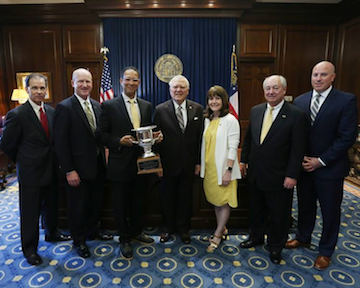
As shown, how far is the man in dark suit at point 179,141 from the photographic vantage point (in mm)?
2146

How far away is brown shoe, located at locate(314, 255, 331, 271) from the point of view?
1990mm

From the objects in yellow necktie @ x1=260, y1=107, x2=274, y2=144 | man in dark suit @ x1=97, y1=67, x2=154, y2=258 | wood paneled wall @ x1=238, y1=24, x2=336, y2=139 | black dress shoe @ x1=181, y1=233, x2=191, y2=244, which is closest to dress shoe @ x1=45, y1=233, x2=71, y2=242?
man in dark suit @ x1=97, y1=67, x2=154, y2=258

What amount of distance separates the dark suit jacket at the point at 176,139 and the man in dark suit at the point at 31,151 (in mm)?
946

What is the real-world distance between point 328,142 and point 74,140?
2.07m

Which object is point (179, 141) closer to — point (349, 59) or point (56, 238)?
point (56, 238)

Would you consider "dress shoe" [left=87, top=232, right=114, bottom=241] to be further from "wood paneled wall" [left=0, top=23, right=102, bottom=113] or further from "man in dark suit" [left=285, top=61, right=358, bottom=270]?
"wood paneled wall" [left=0, top=23, right=102, bottom=113]

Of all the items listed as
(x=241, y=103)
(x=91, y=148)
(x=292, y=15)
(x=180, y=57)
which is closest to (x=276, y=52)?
(x=292, y=15)

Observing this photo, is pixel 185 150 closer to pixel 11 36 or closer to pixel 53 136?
pixel 53 136

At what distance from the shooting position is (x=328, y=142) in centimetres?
192

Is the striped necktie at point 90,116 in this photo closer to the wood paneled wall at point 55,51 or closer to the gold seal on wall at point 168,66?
the gold seal on wall at point 168,66

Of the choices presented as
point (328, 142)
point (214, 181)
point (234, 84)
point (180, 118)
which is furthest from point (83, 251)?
point (234, 84)

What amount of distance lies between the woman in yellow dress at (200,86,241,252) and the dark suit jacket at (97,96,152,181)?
2.03ft

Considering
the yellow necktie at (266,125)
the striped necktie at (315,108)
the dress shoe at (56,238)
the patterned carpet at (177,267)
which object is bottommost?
the patterned carpet at (177,267)

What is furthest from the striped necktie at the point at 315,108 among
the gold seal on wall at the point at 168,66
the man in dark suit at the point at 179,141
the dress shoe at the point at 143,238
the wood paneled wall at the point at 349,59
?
the wood paneled wall at the point at 349,59
